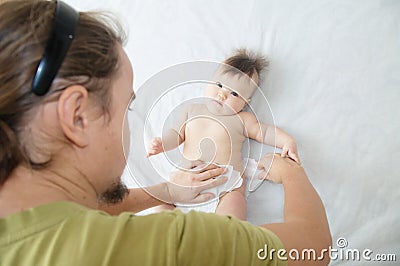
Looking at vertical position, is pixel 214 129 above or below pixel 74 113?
below

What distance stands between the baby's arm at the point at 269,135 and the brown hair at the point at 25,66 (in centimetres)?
48

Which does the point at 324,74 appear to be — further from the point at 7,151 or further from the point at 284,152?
the point at 7,151

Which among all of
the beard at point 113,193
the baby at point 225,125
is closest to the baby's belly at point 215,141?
the baby at point 225,125

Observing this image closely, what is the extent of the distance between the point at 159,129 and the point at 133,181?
0.14m

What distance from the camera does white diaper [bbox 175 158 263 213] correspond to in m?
0.89

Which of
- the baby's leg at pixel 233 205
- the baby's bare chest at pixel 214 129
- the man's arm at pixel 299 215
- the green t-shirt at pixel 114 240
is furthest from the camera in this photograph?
the baby's bare chest at pixel 214 129

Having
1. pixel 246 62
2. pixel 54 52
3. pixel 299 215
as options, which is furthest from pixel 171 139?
pixel 54 52

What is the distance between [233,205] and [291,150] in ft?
0.60

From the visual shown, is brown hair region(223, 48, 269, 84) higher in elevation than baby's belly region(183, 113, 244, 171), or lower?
higher

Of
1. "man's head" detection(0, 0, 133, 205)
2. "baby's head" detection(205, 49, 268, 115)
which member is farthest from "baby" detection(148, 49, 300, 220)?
"man's head" detection(0, 0, 133, 205)

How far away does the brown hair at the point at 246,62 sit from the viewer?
0.98 m

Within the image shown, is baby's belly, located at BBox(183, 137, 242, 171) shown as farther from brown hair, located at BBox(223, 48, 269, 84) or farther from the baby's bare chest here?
brown hair, located at BBox(223, 48, 269, 84)

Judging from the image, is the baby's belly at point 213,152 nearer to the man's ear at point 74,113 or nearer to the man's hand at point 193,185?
the man's hand at point 193,185

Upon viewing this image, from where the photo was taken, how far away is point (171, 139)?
3.18 ft
